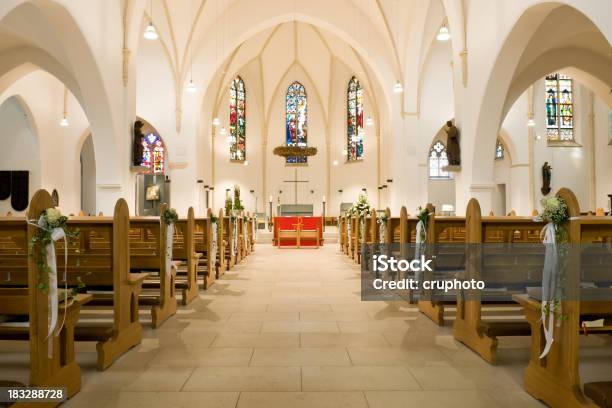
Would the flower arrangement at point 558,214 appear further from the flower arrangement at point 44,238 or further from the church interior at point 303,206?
the flower arrangement at point 44,238

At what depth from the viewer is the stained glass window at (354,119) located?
24672mm

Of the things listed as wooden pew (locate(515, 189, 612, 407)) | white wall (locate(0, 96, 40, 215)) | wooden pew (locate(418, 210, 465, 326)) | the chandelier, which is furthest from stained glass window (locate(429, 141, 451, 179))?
wooden pew (locate(515, 189, 612, 407))

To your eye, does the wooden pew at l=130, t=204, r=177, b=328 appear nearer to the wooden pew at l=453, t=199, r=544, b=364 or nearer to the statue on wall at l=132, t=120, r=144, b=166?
the wooden pew at l=453, t=199, r=544, b=364

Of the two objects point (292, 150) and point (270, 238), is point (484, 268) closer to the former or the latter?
point (270, 238)

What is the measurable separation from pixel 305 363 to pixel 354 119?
22.0 metres

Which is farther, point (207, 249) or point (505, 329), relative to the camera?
point (207, 249)

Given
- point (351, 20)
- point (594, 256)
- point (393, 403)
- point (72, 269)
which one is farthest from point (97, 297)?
point (351, 20)

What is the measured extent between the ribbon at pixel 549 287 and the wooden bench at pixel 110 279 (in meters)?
3.19

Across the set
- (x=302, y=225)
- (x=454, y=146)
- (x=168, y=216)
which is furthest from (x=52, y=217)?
(x=302, y=225)

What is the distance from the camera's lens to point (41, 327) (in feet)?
9.99

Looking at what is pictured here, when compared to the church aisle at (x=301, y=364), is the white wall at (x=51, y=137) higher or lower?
higher

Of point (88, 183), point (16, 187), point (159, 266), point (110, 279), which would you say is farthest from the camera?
point (88, 183)

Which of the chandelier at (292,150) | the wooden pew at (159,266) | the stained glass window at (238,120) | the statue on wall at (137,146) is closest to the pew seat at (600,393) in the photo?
the wooden pew at (159,266)

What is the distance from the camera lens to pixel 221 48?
1686cm
